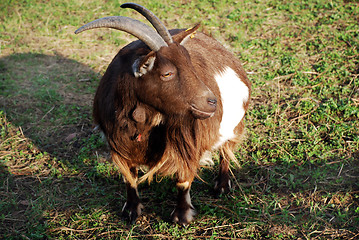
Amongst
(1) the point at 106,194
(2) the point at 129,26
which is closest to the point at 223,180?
(1) the point at 106,194

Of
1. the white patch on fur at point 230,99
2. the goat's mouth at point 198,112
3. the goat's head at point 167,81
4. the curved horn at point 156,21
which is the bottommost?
the white patch on fur at point 230,99

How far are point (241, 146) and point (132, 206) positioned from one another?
1.53 meters

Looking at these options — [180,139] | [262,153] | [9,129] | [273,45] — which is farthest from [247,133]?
[9,129]

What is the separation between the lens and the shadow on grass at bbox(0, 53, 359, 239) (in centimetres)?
310

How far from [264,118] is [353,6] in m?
3.51

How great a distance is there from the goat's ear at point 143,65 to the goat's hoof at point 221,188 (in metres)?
1.70

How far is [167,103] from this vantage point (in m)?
2.34

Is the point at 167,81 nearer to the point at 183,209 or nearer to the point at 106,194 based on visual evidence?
the point at 183,209

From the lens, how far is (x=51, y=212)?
3.29 m

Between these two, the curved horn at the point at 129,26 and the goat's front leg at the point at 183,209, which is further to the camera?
the goat's front leg at the point at 183,209

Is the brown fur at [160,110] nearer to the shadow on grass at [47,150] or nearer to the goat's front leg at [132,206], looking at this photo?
the goat's front leg at [132,206]

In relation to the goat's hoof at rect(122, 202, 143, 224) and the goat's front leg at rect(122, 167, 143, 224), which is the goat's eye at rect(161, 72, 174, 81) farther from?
the goat's hoof at rect(122, 202, 143, 224)

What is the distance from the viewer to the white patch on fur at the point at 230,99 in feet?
9.98

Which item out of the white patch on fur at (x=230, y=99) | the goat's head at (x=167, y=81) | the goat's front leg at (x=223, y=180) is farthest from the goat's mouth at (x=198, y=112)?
the goat's front leg at (x=223, y=180)
